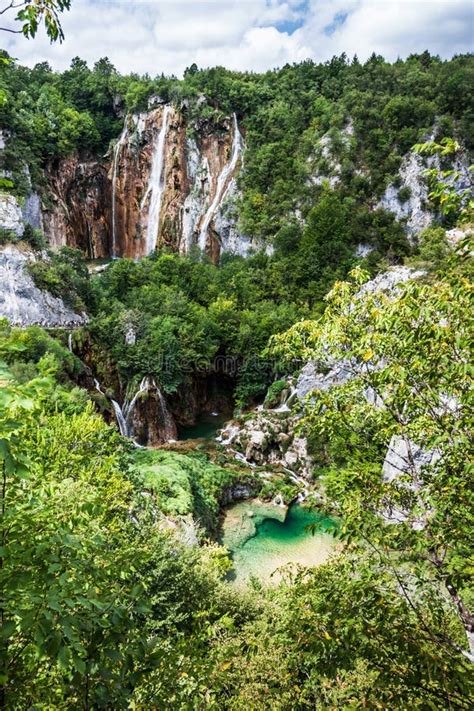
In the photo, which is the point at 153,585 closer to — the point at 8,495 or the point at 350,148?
the point at 8,495

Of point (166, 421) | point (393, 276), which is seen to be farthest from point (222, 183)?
point (166, 421)

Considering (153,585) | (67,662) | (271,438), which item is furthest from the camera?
(271,438)

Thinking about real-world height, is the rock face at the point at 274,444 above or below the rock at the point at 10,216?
below

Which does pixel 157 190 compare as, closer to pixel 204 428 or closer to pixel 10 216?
pixel 10 216

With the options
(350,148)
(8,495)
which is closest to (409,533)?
(8,495)

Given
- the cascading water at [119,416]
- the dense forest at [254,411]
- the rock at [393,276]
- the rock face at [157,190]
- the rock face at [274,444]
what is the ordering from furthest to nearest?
the rock face at [157,190] → the rock at [393,276] → the cascading water at [119,416] → the rock face at [274,444] → the dense forest at [254,411]

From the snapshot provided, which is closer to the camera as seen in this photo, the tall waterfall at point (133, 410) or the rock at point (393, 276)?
the tall waterfall at point (133, 410)

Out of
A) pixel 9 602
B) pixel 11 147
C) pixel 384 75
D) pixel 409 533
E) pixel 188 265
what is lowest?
pixel 409 533

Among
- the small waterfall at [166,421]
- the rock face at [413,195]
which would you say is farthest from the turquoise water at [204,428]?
the rock face at [413,195]

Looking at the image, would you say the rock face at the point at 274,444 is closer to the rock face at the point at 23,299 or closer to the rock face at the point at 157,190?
the rock face at the point at 23,299
